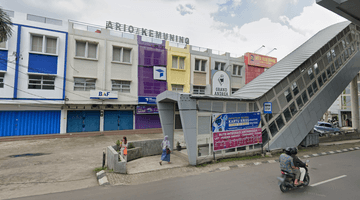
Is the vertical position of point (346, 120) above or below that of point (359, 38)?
below

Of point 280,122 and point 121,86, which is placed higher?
point 121,86

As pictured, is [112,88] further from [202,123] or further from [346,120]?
[346,120]

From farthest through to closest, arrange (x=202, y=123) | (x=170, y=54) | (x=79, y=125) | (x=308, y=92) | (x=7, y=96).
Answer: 1. (x=170, y=54)
2. (x=79, y=125)
3. (x=7, y=96)
4. (x=308, y=92)
5. (x=202, y=123)

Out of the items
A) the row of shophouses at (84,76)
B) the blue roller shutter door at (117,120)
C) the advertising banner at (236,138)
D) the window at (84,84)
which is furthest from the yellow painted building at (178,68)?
the advertising banner at (236,138)

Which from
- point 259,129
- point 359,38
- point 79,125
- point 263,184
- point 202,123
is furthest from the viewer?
point 79,125

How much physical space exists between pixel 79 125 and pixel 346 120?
44.5m

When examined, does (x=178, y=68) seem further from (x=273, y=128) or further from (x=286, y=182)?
(x=286, y=182)

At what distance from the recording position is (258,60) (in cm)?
3450

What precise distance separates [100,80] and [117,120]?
563 cm

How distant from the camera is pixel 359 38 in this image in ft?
67.8

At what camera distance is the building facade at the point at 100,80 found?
21797mm

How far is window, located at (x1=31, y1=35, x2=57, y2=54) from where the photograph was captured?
66.6ft

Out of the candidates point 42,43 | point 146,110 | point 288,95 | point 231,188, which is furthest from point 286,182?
point 42,43

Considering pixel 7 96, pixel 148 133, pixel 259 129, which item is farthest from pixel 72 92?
pixel 259 129
